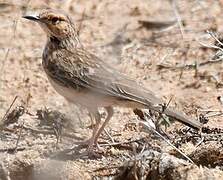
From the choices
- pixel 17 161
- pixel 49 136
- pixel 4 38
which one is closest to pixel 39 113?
pixel 49 136

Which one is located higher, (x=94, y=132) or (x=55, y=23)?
(x=55, y=23)

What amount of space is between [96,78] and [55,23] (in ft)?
2.43

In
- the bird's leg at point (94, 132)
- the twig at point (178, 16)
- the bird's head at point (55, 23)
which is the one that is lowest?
the bird's leg at point (94, 132)

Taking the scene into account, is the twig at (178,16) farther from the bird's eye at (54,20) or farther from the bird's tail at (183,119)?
the bird's tail at (183,119)

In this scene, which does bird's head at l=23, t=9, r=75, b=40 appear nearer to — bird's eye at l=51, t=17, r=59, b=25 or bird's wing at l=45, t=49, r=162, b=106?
bird's eye at l=51, t=17, r=59, b=25

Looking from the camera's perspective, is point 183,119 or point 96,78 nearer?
point 183,119

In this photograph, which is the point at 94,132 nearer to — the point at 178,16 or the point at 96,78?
the point at 96,78

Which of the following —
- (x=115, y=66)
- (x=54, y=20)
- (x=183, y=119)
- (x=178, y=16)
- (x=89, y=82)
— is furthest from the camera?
(x=178, y=16)

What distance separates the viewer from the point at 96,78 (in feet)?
22.8

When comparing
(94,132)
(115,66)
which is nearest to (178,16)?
(115,66)

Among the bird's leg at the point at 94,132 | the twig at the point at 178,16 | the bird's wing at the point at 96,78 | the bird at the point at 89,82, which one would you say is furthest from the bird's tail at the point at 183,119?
the twig at the point at 178,16

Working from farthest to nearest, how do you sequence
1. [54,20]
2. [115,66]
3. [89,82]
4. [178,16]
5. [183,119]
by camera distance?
[178,16]
[115,66]
[54,20]
[89,82]
[183,119]

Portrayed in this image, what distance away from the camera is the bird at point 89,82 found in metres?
6.76

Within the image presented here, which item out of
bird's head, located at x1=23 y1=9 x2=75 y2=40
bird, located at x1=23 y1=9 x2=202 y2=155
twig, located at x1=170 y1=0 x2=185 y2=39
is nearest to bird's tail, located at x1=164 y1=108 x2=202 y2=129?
bird, located at x1=23 y1=9 x2=202 y2=155
